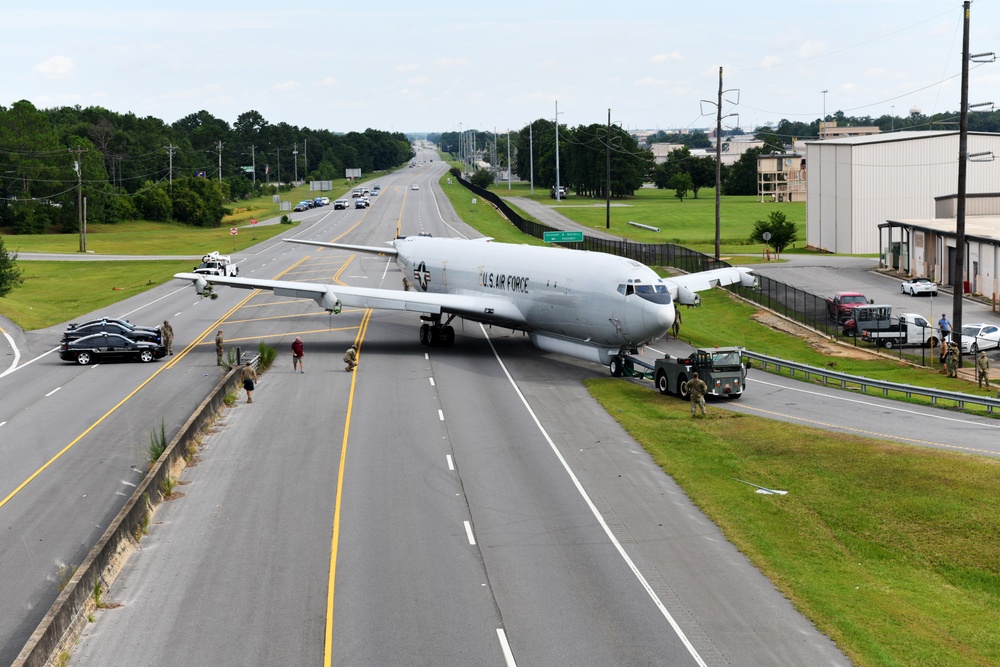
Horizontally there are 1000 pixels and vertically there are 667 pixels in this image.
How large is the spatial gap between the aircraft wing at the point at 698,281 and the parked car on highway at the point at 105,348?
25938 millimetres

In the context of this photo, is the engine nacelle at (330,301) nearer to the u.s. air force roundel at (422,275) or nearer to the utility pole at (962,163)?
the u.s. air force roundel at (422,275)

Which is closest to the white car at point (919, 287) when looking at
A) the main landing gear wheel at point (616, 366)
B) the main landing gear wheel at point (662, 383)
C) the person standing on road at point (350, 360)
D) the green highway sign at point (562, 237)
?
the green highway sign at point (562, 237)

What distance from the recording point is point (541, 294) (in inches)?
1960

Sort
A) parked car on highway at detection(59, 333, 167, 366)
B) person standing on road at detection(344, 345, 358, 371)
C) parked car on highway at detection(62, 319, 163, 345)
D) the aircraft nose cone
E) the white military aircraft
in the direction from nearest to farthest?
the aircraft nose cone
the white military aircraft
person standing on road at detection(344, 345, 358, 371)
parked car on highway at detection(59, 333, 167, 366)
parked car on highway at detection(62, 319, 163, 345)

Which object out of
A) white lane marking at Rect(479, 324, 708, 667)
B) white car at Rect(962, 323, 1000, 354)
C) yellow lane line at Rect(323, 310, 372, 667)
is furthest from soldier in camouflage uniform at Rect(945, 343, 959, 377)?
yellow lane line at Rect(323, 310, 372, 667)

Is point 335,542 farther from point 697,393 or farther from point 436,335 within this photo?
point 436,335

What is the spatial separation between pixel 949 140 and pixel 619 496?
81356 millimetres

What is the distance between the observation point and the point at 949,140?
98750mm

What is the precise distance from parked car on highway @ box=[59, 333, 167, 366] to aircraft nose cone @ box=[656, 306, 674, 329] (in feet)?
82.1

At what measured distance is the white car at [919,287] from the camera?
70000 millimetres

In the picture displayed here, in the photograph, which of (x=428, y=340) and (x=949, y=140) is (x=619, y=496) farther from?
(x=949, y=140)

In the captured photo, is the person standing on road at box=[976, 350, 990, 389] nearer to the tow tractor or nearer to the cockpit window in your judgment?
the tow tractor

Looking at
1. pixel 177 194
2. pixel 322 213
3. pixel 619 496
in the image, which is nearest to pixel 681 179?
pixel 322 213

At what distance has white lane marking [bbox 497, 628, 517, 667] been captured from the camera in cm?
1950
